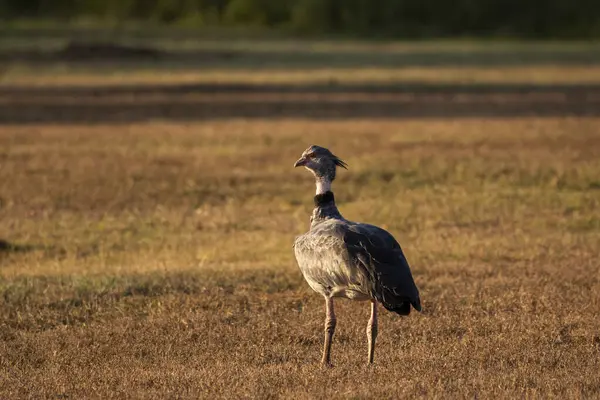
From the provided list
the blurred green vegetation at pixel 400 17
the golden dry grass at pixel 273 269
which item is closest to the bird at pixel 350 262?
the golden dry grass at pixel 273 269

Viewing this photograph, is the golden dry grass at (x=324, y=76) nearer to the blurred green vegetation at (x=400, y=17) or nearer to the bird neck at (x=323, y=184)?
the bird neck at (x=323, y=184)

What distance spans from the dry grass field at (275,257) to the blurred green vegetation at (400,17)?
60855 mm

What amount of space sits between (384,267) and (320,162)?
4.22 ft

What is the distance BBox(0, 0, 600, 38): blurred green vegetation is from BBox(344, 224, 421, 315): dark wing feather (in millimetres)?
77020

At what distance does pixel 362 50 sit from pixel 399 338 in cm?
5717

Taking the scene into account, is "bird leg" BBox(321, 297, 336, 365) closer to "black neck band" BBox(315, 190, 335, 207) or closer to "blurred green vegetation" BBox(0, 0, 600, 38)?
"black neck band" BBox(315, 190, 335, 207)

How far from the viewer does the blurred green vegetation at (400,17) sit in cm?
9081

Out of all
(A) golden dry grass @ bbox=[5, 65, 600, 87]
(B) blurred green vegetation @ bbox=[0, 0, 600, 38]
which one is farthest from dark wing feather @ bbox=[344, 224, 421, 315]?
(B) blurred green vegetation @ bbox=[0, 0, 600, 38]

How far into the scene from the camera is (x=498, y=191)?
18.5 meters

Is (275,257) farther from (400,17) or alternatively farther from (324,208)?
(400,17)

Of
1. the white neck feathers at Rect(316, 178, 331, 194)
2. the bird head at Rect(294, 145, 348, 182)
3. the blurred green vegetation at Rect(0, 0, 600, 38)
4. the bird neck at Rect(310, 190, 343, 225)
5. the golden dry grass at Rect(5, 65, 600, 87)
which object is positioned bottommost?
the bird neck at Rect(310, 190, 343, 225)

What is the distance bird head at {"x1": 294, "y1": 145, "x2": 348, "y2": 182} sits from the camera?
934 cm

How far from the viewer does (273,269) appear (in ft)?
42.0

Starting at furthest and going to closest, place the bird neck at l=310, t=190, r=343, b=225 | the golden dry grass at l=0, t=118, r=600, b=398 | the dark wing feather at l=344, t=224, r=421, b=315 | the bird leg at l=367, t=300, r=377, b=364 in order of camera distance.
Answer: the bird neck at l=310, t=190, r=343, b=225, the bird leg at l=367, t=300, r=377, b=364, the golden dry grass at l=0, t=118, r=600, b=398, the dark wing feather at l=344, t=224, r=421, b=315
